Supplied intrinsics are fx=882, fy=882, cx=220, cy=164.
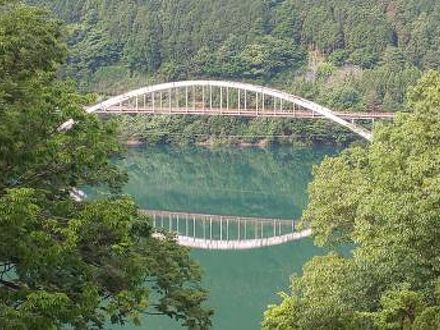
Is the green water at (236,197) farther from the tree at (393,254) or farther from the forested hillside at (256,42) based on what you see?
the forested hillside at (256,42)

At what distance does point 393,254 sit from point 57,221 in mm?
4387

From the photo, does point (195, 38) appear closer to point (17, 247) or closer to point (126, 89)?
point (126, 89)

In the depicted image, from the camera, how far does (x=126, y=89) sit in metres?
66.8

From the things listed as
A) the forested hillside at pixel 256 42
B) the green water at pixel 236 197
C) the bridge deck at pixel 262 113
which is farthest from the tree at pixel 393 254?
the forested hillside at pixel 256 42

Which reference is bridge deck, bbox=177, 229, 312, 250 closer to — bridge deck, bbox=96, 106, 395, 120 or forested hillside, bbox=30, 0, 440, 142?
bridge deck, bbox=96, 106, 395, 120

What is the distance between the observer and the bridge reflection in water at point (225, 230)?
30906 mm

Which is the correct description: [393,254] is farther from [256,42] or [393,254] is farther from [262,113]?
[256,42]

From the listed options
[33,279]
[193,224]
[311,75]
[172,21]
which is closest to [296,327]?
[33,279]

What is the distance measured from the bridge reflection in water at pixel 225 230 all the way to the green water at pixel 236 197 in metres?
0.54

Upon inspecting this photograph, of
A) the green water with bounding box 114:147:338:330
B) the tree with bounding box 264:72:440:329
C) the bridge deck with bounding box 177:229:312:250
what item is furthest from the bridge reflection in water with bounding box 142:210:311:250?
the tree with bounding box 264:72:440:329

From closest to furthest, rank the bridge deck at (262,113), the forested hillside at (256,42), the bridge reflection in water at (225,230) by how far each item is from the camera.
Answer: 1. the bridge reflection in water at (225,230)
2. the bridge deck at (262,113)
3. the forested hillside at (256,42)

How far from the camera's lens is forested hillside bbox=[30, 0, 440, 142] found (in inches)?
2478

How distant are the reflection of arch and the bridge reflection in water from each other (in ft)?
25.0

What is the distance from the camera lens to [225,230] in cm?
3491
